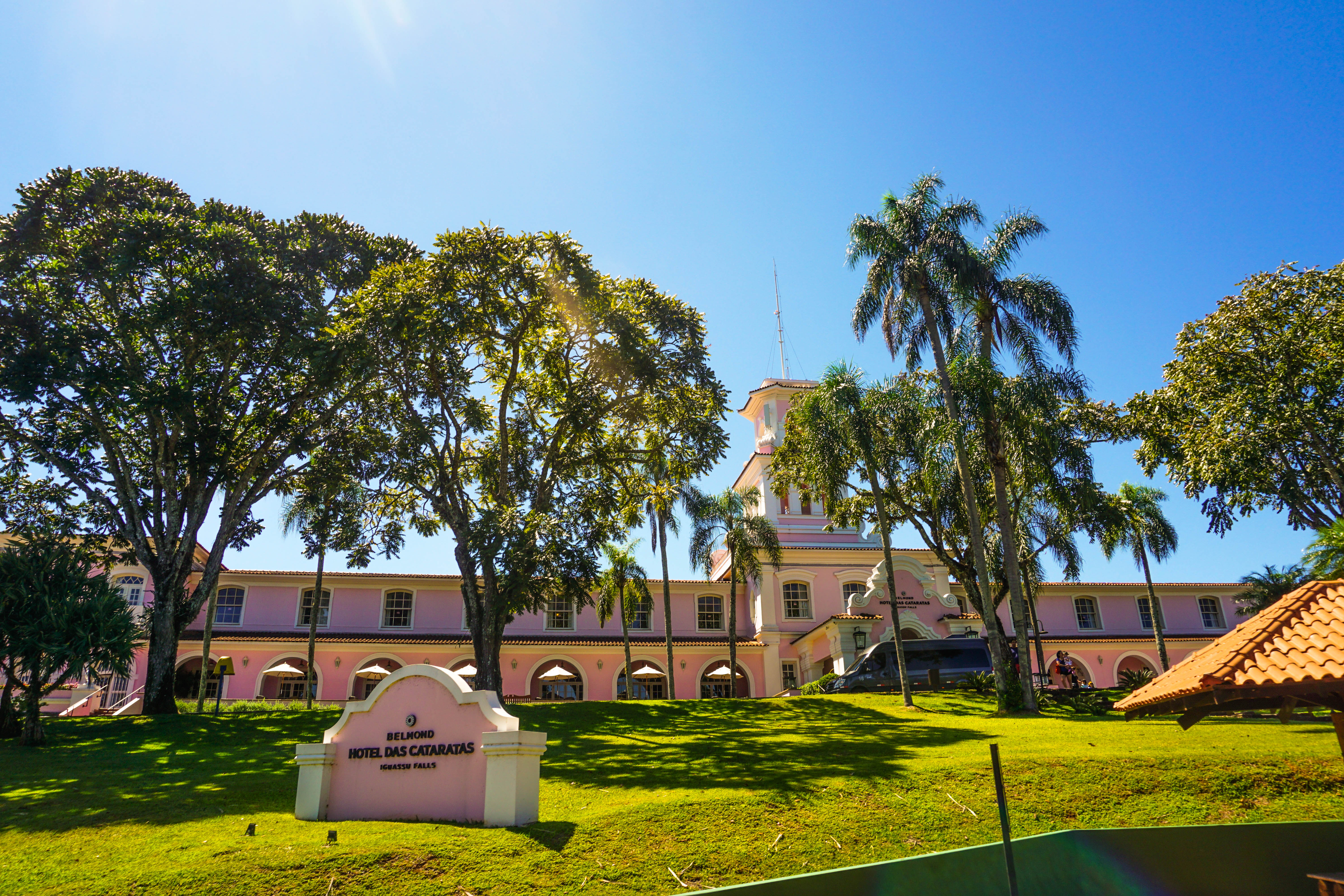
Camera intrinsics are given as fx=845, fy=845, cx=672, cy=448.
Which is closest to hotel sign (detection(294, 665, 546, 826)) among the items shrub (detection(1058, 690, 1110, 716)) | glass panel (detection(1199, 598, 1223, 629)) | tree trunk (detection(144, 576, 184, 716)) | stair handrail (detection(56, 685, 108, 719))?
tree trunk (detection(144, 576, 184, 716))

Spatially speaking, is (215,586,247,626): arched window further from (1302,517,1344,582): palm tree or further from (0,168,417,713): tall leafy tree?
(1302,517,1344,582): palm tree

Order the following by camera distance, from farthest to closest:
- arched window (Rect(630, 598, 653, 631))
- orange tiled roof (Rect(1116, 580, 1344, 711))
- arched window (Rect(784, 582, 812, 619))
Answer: arched window (Rect(630, 598, 653, 631)) < arched window (Rect(784, 582, 812, 619)) < orange tiled roof (Rect(1116, 580, 1344, 711))

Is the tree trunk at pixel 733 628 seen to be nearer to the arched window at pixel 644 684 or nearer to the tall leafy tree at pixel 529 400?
the arched window at pixel 644 684

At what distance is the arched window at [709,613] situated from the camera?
4069cm

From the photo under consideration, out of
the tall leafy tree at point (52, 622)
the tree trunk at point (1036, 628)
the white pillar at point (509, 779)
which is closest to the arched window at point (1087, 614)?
the tree trunk at point (1036, 628)

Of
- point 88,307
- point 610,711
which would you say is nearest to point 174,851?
point 610,711

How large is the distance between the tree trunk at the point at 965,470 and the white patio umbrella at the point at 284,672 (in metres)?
24.5

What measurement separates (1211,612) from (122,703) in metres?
50.2

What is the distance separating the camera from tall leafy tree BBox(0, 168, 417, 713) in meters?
21.5

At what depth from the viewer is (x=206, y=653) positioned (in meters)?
29.3

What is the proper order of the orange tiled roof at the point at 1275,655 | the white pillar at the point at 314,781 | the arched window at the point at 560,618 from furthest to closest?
1. the arched window at the point at 560,618
2. the white pillar at the point at 314,781
3. the orange tiled roof at the point at 1275,655

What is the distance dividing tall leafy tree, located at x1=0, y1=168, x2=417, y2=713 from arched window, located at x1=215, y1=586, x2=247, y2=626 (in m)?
12.6

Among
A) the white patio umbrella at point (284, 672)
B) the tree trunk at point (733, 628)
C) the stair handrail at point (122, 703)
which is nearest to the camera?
the stair handrail at point (122, 703)

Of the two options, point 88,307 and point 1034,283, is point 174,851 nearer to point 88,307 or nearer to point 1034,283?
point 88,307
